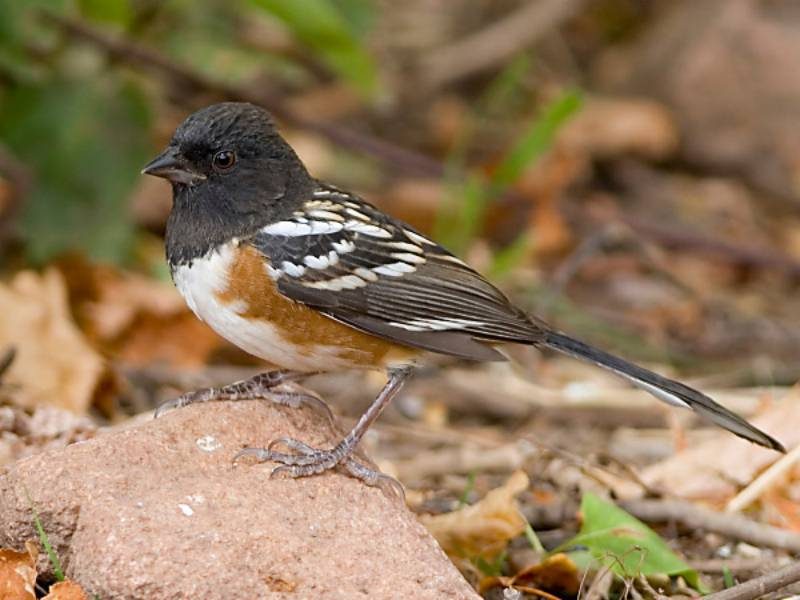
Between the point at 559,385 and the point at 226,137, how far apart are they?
2307 mm

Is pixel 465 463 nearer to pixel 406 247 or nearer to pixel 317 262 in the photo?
pixel 406 247

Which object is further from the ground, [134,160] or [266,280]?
[266,280]

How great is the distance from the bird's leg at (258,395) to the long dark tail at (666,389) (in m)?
0.66

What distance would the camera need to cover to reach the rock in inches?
110

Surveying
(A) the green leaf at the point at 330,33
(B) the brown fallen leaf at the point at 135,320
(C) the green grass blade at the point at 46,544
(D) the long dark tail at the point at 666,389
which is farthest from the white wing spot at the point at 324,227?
(B) the brown fallen leaf at the point at 135,320

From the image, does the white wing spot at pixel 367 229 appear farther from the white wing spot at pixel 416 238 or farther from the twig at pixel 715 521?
the twig at pixel 715 521

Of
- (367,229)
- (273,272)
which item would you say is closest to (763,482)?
(367,229)

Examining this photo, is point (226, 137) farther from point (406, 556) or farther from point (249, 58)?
point (249, 58)

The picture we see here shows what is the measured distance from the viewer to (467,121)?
8.38 m

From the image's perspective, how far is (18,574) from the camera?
2.83 metres

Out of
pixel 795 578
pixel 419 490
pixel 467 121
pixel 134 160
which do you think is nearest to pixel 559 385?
pixel 419 490

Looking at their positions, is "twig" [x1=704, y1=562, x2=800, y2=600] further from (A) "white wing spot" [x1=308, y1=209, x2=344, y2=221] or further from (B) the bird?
(A) "white wing spot" [x1=308, y1=209, x2=344, y2=221]

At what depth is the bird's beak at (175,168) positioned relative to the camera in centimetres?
366

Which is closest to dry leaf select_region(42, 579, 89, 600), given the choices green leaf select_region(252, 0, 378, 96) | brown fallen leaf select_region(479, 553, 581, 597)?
brown fallen leaf select_region(479, 553, 581, 597)
